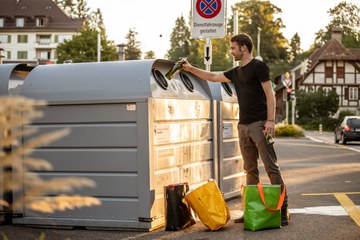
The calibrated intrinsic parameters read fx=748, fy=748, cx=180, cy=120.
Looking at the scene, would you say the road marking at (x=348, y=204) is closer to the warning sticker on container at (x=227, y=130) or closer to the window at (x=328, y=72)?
the warning sticker on container at (x=227, y=130)

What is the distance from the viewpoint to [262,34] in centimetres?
10212

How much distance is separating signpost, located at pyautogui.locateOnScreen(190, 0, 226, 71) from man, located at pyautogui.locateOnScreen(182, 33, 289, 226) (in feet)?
12.3

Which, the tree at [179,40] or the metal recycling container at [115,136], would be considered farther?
the tree at [179,40]

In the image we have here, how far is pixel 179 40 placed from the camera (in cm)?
13975

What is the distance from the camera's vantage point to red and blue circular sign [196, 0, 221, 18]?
36.3 feet

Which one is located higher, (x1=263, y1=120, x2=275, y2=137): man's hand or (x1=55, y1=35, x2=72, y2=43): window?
(x1=55, y1=35, x2=72, y2=43): window

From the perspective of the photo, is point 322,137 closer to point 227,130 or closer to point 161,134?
point 227,130

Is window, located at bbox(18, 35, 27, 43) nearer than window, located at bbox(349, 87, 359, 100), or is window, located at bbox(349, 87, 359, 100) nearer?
window, located at bbox(349, 87, 359, 100)

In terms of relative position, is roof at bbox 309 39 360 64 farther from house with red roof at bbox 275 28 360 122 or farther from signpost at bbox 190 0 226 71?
signpost at bbox 190 0 226 71

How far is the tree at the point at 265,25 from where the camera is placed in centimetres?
10056

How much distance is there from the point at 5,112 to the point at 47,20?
10851cm

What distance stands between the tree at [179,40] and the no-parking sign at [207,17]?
122051 mm

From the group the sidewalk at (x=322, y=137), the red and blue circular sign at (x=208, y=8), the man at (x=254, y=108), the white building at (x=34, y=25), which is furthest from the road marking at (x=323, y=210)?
the white building at (x=34, y=25)

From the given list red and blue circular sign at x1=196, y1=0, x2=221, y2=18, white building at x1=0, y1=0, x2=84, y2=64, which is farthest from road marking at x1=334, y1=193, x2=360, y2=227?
white building at x1=0, y1=0, x2=84, y2=64
